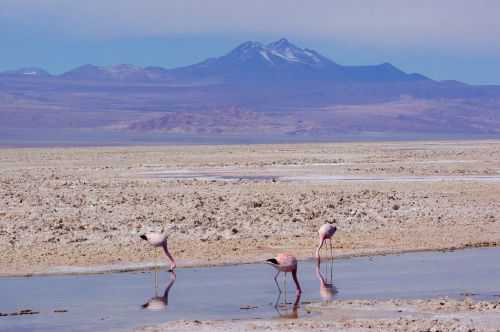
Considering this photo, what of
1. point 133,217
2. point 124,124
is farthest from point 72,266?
point 124,124

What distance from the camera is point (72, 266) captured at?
18.8 metres

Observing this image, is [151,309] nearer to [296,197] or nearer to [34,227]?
[34,227]

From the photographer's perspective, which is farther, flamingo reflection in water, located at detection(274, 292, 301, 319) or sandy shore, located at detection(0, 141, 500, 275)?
sandy shore, located at detection(0, 141, 500, 275)

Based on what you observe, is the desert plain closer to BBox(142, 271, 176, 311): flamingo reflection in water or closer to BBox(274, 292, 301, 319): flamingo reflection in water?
BBox(274, 292, 301, 319): flamingo reflection in water

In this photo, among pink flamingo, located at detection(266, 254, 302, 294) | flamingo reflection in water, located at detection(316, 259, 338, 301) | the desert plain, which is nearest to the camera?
pink flamingo, located at detection(266, 254, 302, 294)

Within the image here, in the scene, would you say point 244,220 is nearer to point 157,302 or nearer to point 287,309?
point 157,302

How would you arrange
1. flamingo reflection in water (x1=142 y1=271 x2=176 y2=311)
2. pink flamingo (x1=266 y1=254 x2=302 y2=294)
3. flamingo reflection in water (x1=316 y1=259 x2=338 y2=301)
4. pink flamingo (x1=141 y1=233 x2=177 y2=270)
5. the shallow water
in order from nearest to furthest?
1. the shallow water
2. flamingo reflection in water (x1=142 y1=271 x2=176 y2=311)
3. pink flamingo (x1=266 y1=254 x2=302 y2=294)
4. flamingo reflection in water (x1=316 y1=259 x2=338 y2=301)
5. pink flamingo (x1=141 y1=233 x2=177 y2=270)

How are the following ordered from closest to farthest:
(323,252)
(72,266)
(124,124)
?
(72,266), (323,252), (124,124)

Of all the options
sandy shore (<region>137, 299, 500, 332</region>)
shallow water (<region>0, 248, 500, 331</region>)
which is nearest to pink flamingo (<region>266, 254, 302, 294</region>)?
shallow water (<region>0, 248, 500, 331</region>)

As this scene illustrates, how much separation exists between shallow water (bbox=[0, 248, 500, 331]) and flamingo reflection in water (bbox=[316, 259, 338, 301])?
0.05ft

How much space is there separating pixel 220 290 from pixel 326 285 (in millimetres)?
1682

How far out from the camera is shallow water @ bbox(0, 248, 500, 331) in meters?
14.4

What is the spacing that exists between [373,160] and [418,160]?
2173 millimetres

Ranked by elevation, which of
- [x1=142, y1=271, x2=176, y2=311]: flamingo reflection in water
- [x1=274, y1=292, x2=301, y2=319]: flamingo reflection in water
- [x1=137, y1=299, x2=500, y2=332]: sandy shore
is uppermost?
[x1=137, y1=299, x2=500, y2=332]: sandy shore
